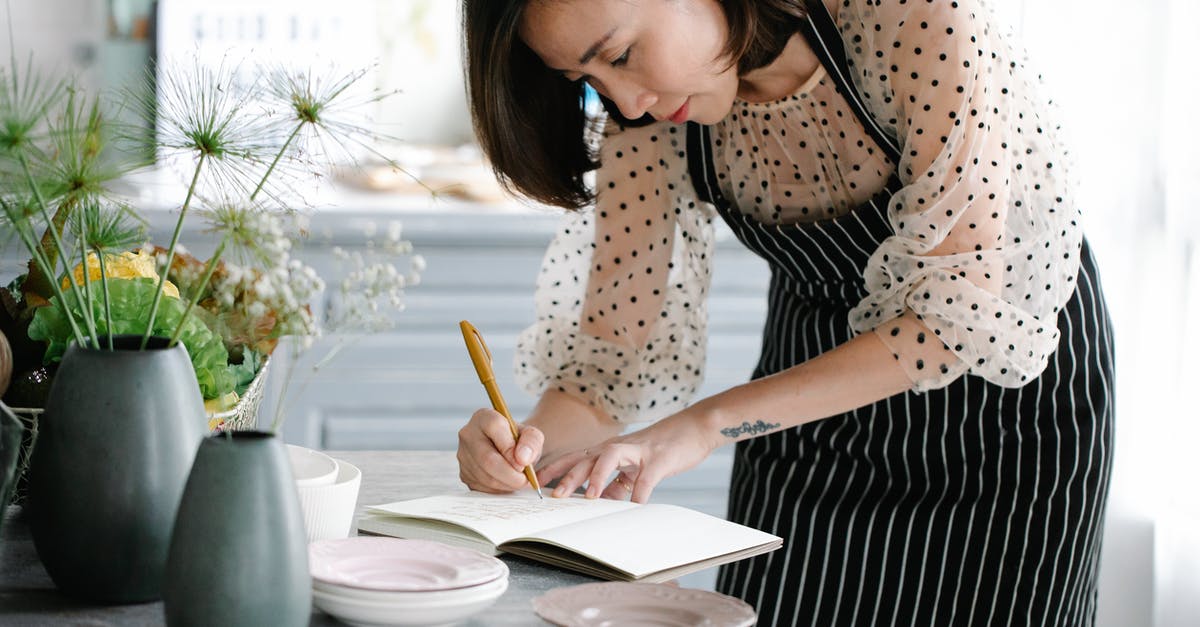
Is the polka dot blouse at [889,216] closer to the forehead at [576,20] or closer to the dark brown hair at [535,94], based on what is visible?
the dark brown hair at [535,94]

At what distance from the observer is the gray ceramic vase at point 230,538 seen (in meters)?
0.64

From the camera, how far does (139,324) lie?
92 cm

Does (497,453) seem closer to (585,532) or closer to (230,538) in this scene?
(585,532)

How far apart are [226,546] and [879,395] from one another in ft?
2.37

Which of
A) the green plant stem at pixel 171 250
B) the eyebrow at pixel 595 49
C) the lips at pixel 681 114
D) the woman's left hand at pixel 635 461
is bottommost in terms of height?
the woman's left hand at pixel 635 461

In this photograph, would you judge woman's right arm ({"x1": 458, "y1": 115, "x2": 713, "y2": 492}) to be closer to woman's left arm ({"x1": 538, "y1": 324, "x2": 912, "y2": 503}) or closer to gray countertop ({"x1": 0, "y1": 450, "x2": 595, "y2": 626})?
woman's left arm ({"x1": 538, "y1": 324, "x2": 912, "y2": 503})

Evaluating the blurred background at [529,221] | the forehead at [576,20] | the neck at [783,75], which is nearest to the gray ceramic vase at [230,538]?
the forehead at [576,20]

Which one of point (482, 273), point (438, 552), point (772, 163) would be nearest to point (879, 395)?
point (772, 163)

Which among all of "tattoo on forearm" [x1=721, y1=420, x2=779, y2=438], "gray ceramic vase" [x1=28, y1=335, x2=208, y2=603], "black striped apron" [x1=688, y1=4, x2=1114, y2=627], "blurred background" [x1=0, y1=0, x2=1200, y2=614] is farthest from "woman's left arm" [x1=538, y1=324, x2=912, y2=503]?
"blurred background" [x1=0, y1=0, x2=1200, y2=614]

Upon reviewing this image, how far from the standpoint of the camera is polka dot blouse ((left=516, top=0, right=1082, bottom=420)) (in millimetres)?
1150

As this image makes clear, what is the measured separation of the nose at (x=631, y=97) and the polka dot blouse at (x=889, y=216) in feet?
0.67

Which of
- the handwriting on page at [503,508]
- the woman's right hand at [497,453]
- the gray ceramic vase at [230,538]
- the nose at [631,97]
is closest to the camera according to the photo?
the gray ceramic vase at [230,538]

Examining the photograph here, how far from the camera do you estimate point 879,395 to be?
47.5 inches

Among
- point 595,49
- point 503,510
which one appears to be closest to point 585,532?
point 503,510
